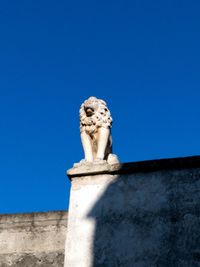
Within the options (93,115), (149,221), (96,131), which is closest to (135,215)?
(149,221)

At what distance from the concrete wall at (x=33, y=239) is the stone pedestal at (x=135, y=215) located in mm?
2696

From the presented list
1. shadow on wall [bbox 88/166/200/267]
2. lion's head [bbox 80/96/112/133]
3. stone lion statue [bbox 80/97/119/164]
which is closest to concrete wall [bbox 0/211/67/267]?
stone lion statue [bbox 80/97/119/164]

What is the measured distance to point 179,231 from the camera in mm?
7258

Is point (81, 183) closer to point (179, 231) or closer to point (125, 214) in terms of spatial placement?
point (125, 214)

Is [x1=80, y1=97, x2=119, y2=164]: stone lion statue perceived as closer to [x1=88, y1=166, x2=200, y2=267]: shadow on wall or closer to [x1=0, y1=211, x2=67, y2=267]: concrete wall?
[x1=88, y1=166, x2=200, y2=267]: shadow on wall

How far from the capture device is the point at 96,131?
27.9 feet

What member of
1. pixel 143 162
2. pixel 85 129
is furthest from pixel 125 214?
pixel 85 129

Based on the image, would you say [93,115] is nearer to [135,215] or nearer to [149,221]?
[135,215]

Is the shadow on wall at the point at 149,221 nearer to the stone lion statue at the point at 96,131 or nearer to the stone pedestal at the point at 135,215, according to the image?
the stone pedestal at the point at 135,215

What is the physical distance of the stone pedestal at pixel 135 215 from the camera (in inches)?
284

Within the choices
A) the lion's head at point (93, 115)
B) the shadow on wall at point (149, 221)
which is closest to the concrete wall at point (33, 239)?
the lion's head at point (93, 115)

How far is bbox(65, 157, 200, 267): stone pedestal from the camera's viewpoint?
284 inches

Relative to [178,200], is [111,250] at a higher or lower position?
lower

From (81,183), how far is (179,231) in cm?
167
